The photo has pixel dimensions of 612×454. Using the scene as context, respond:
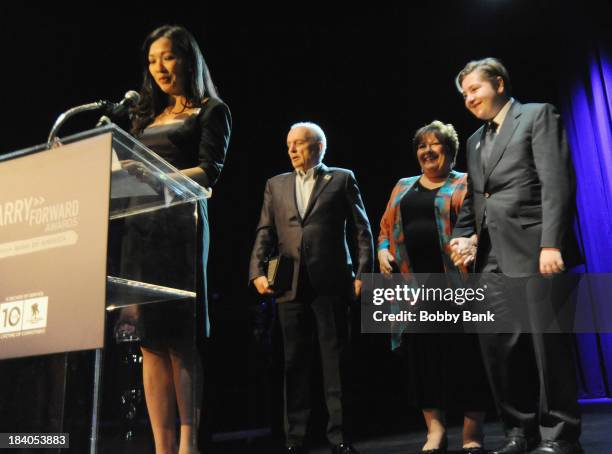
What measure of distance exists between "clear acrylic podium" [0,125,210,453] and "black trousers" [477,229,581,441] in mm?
1216

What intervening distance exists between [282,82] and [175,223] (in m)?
4.00

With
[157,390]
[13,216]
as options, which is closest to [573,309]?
[157,390]

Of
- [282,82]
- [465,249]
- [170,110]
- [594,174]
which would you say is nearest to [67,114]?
[170,110]

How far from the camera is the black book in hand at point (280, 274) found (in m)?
2.74

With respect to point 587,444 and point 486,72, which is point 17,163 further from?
point 587,444

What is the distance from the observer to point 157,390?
1.63 meters

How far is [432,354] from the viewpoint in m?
2.63

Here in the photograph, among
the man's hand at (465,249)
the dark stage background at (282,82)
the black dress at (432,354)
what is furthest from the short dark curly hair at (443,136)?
the dark stage background at (282,82)

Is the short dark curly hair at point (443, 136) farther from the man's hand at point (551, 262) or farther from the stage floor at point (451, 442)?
the stage floor at point (451, 442)

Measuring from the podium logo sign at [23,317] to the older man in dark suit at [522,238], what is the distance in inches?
57.1

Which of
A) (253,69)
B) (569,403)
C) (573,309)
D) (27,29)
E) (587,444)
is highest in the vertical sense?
(253,69)

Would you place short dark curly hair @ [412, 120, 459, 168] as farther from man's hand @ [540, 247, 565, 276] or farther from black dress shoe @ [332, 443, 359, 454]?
black dress shoe @ [332, 443, 359, 454]

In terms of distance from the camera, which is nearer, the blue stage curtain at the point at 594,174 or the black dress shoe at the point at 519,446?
the black dress shoe at the point at 519,446

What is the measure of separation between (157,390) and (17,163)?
25.3 inches
